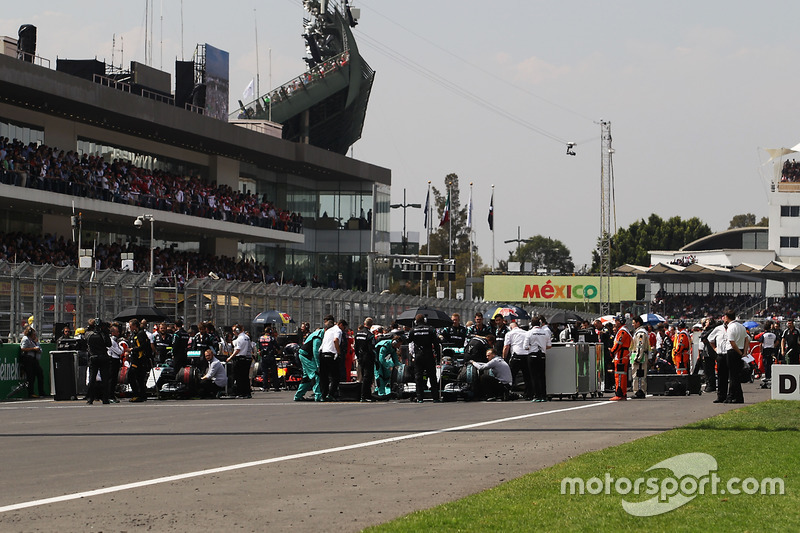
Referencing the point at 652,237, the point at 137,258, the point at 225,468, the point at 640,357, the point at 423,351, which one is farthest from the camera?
the point at 652,237

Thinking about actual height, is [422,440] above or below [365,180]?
below

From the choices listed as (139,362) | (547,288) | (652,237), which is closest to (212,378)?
(139,362)

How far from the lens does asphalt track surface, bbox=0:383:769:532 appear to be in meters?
8.81

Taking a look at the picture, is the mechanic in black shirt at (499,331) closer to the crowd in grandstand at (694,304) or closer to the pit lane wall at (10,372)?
the pit lane wall at (10,372)

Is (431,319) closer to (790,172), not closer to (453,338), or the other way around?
(453,338)

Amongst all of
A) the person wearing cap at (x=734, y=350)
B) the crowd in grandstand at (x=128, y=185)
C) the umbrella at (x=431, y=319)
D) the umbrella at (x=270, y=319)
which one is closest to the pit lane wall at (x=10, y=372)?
the umbrella at (x=431, y=319)

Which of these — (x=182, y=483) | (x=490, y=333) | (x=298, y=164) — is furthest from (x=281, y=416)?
(x=298, y=164)

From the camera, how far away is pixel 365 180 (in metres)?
80.2

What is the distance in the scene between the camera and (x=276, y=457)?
12.5 m

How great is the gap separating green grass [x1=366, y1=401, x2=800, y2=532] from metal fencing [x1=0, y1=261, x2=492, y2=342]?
19152 millimetres

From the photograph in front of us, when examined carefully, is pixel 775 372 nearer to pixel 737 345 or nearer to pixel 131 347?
pixel 737 345

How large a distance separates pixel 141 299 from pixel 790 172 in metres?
101

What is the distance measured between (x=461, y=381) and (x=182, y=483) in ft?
45.1

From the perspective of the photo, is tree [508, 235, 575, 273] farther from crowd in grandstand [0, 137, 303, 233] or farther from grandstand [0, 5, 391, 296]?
crowd in grandstand [0, 137, 303, 233]
